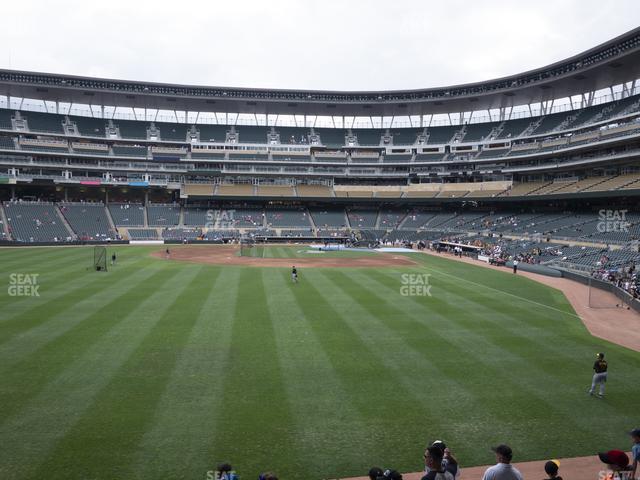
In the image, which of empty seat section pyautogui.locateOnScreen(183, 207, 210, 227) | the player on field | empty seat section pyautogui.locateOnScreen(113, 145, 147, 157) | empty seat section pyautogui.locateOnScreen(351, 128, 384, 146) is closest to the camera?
the player on field

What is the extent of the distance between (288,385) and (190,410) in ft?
9.48

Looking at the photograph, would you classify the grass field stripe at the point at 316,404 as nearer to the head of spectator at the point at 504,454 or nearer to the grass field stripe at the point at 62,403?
the head of spectator at the point at 504,454

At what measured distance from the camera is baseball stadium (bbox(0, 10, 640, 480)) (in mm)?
9781

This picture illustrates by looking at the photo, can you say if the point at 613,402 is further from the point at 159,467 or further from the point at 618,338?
the point at 159,467

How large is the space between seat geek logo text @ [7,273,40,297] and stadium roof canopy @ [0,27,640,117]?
49659 millimetres

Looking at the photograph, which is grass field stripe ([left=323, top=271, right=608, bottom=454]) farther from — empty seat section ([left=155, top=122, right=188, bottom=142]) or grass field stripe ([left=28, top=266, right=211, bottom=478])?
empty seat section ([left=155, top=122, right=188, bottom=142])

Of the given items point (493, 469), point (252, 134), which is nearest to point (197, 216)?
point (252, 134)

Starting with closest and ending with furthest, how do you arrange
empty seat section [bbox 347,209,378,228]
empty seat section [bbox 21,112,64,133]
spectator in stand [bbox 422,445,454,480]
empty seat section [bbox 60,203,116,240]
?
spectator in stand [bbox 422,445,454,480] → empty seat section [bbox 60,203,116,240] → empty seat section [bbox 21,112,64,133] → empty seat section [bbox 347,209,378,228]

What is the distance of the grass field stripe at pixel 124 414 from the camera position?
8.58 metres

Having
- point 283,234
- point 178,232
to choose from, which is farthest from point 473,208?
point 178,232

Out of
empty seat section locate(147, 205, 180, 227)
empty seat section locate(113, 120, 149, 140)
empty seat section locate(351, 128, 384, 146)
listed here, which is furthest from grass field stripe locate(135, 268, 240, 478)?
empty seat section locate(351, 128, 384, 146)

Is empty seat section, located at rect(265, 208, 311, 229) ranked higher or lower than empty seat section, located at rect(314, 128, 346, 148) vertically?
lower

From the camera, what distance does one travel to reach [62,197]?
7394cm

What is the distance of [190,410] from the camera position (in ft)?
35.3
